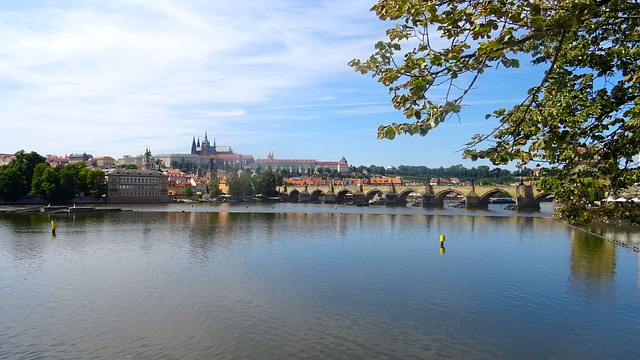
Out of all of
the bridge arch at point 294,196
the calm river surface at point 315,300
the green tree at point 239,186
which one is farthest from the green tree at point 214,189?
the calm river surface at point 315,300

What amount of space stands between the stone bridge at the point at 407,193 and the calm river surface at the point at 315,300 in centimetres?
4650

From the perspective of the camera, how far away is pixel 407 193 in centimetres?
10981

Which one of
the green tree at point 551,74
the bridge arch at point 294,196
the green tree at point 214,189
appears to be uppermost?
the green tree at point 551,74

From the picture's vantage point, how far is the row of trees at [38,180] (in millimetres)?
80812

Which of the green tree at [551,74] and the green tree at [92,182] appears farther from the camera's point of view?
the green tree at [92,182]

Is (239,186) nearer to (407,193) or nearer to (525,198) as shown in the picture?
(407,193)

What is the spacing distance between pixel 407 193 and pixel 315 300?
9281cm

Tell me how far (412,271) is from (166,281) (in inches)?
475

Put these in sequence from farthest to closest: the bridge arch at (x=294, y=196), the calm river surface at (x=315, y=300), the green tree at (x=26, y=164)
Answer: the bridge arch at (x=294, y=196), the green tree at (x=26, y=164), the calm river surface at (x=315, y=300)

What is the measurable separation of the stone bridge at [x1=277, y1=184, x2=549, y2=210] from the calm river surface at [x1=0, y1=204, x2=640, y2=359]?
4650 centimetres

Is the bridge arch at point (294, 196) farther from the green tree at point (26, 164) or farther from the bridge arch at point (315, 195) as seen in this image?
the green tree at point (26, 164)

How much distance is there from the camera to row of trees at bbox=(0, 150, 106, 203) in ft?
265

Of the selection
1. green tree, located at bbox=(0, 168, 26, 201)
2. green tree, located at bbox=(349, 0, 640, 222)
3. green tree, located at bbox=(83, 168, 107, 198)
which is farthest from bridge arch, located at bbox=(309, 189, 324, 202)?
green tree, located at bbox=(349, 0, 640, 222)

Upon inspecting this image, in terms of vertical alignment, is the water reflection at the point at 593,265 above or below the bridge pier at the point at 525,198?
below
